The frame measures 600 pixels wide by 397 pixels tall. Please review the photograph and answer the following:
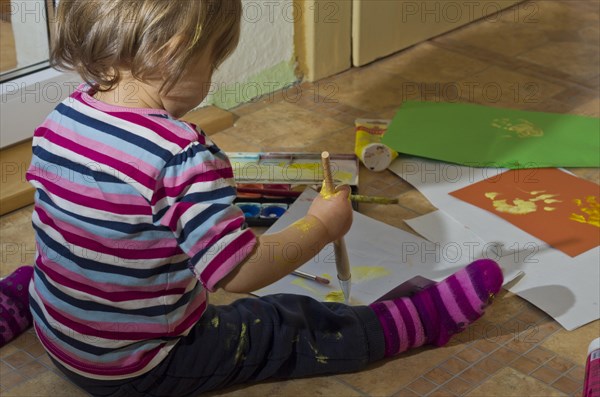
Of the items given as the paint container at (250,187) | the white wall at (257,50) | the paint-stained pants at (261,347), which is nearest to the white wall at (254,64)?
the white wall at (257,50)

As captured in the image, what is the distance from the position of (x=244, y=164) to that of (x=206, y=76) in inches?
21.1

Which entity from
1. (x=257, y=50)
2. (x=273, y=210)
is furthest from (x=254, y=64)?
(x=273, y=210)

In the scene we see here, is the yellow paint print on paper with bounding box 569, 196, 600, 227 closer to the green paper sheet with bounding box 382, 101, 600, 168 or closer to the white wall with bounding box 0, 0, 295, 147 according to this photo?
the green paper sheet with bounding box 382, 101, 600, 168

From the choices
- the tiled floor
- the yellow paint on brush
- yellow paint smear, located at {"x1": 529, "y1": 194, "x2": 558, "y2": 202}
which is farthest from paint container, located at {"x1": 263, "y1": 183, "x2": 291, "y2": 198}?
yellow paint smear, located at {"x1": 529, "y1": 194, "x2": 558, "y2": 202}

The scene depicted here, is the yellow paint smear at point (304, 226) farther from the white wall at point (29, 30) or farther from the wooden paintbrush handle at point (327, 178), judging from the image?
the white wall at point (29, 30)

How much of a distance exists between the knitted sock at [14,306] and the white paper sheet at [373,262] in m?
0.28

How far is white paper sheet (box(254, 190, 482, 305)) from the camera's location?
1.17 m

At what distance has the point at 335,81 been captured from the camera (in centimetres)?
179

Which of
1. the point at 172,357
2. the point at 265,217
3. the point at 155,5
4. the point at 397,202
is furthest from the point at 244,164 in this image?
the point at 155,5

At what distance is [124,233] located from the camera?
88cm

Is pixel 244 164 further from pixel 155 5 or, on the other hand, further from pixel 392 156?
pixel 155 5

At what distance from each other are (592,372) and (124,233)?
496mm

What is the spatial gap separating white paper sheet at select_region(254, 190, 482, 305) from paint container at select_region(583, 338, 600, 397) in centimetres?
24

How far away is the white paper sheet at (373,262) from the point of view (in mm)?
1169
